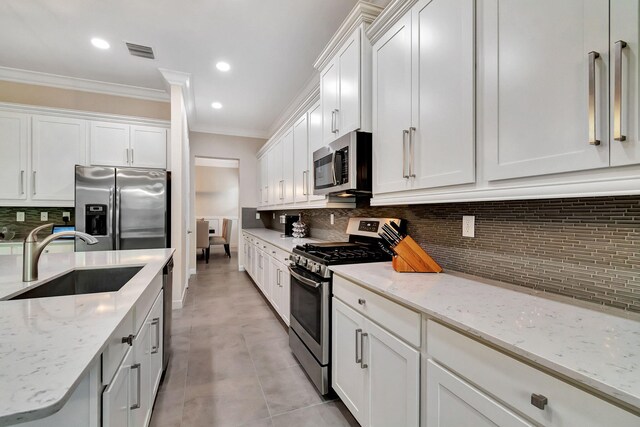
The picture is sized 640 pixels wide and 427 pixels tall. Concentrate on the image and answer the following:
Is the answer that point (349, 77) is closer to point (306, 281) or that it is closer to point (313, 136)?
point (313, 136)

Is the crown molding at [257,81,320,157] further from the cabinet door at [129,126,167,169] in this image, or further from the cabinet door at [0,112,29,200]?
the cabinet door at [0,112,29,200]

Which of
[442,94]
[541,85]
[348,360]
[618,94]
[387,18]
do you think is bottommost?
[348,360]

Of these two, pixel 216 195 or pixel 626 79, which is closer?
pixel 626 79

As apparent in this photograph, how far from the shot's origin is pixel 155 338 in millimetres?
1622

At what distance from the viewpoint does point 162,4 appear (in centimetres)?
234

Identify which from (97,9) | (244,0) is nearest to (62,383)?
(244,0)

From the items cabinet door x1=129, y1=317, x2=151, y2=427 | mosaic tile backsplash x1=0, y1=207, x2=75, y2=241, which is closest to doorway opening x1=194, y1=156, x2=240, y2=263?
mosaic tile backsplash x1=0, y1=207, x2=75, y2=241

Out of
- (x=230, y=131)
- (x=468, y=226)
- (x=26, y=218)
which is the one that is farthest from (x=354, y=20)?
(x=26, y=218)

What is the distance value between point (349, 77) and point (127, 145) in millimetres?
3320

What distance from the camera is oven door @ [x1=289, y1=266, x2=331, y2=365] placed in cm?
179

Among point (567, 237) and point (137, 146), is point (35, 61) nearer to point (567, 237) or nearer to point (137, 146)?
point (137, 146)

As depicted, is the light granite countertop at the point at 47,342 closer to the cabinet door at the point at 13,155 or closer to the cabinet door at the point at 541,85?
the cabinet door at the point at 541,85

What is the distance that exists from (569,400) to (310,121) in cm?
283

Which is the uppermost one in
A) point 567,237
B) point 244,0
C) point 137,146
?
point 244,0
